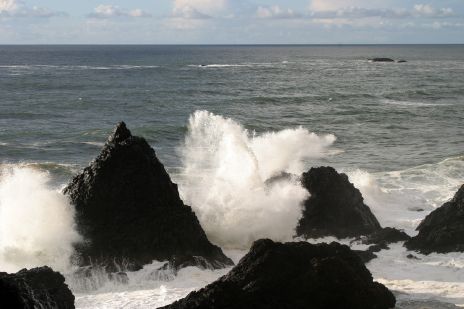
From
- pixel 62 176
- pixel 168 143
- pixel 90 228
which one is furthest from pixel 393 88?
pixel 90 228

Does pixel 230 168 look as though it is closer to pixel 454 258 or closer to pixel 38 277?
pixel 454 258

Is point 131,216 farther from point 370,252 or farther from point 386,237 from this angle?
point 386,237

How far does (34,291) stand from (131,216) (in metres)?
4.44

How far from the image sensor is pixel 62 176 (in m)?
26.2

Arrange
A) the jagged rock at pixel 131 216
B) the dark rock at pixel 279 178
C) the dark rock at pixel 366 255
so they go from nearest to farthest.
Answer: the jagged rock at pixel 131 216 → the dark rock at pixel 366 255 → the dark rock at pixel 279 178

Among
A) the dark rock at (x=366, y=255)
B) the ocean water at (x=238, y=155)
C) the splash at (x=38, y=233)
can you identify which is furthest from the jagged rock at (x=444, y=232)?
the splash at (x=38, y=233)

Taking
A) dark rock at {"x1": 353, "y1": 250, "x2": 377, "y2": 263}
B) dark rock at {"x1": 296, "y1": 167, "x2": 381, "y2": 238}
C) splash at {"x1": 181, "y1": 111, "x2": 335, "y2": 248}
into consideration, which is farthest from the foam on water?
splash at {"x1": 181, "y1": 111, "x2": 335, "y2": 248}

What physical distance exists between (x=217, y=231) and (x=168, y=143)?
19.1 metres

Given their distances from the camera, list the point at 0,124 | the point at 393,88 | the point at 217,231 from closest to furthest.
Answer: the point at 217,231
the point at 0,124
the point at 393,88

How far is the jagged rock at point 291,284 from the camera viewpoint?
376 inches

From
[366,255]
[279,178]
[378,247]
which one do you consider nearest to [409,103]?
[279,178]

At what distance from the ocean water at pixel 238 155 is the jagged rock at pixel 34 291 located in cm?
143

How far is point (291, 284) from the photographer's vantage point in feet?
32.4

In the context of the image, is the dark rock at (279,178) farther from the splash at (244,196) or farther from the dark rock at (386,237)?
the dark rock at (386,237)
